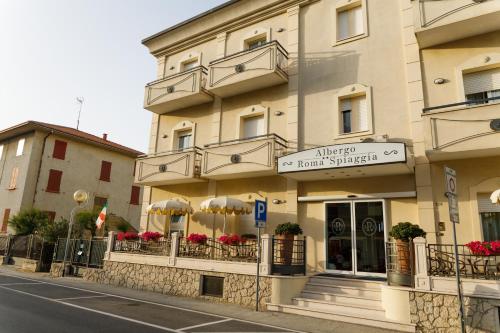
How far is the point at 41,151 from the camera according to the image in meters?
25.1

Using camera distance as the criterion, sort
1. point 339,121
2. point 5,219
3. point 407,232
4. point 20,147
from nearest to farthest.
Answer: point 407,232
point 339,121
point 5,219
point 20,147

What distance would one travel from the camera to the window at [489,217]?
9.30 meters

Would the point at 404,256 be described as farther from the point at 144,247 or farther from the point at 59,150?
the point at 59,150

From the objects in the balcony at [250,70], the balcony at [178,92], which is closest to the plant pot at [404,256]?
the balcony at [250,70]

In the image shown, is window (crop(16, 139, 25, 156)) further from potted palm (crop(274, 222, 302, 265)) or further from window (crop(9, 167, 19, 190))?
potted palm (crop(274, 222, 302, 265))

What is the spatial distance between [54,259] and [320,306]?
14729 mm

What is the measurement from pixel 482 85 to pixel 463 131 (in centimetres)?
217

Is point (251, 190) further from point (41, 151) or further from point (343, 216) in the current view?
point (41, 151)

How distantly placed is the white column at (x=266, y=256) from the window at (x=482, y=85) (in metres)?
7.41

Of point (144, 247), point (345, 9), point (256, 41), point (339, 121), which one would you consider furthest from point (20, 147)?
point (345, 9)

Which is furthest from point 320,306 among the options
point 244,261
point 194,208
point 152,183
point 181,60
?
point 181,60

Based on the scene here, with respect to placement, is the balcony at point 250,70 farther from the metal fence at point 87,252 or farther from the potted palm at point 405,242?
the metal fence at point 87,252

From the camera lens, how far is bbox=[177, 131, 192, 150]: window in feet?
54.4

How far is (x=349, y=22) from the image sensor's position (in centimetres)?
1330
